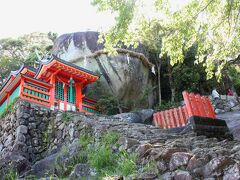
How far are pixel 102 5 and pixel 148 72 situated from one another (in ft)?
42.2

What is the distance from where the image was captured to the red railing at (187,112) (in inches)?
363

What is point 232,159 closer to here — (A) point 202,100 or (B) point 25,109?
(A) point 202,100

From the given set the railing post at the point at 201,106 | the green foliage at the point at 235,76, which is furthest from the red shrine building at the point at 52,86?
the green foliage at the point at 235,76

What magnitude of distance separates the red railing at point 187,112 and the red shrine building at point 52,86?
5.29 meters

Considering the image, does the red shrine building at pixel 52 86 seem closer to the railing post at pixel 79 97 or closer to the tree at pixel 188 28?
the railing post at pixel 79 97

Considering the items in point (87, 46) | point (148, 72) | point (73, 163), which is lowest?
point (73, 163)

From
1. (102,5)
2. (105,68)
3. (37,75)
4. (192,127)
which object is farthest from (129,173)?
(105,68)

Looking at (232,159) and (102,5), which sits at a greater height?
(102,5)

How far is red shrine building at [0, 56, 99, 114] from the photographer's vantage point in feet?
42.5

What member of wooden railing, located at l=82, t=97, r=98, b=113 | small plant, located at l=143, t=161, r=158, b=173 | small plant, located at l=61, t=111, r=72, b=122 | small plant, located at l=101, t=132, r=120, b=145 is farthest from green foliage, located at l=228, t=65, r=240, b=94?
small plant, located at l=143, t=161, r=158, b=173

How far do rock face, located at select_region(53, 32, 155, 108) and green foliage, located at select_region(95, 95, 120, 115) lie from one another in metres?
1.38

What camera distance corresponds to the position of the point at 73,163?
644cm

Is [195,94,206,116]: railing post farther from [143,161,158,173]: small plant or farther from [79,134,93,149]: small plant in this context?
[143,161,158,173]: small plant

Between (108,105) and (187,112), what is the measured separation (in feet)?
25.7
